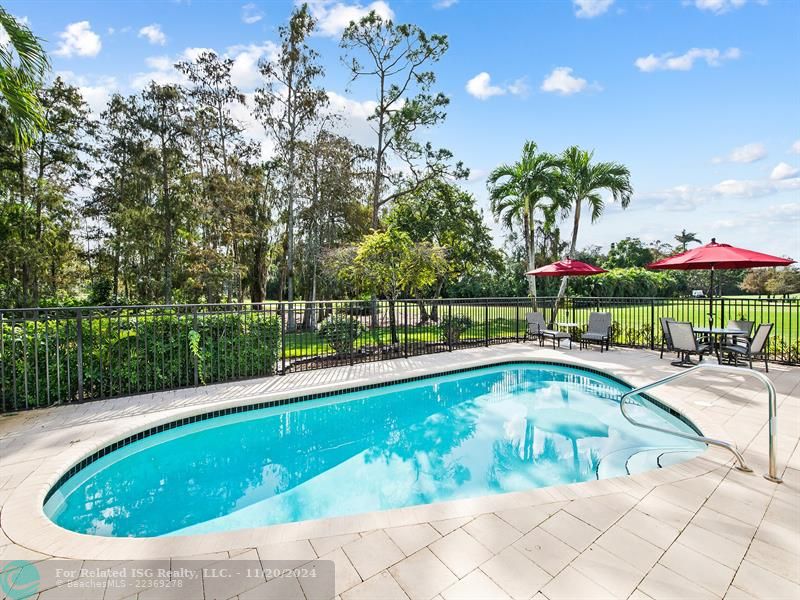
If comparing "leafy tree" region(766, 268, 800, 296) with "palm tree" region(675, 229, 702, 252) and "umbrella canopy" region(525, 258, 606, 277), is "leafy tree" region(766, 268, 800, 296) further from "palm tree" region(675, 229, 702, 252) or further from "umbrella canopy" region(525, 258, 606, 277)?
"umbrella canopy" region(525, 258, 606, 277)

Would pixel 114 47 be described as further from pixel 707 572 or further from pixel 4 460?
pixel 707 572

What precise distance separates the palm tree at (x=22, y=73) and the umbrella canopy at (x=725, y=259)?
9.45 meters

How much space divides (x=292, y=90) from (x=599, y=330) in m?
12.6

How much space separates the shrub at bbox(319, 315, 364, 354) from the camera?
25.4ft

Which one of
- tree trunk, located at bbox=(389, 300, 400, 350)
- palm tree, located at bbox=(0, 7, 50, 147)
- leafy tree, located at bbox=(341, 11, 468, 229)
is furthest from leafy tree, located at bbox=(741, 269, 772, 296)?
palm tree, located at bbox=(0, 7, 50, 147)

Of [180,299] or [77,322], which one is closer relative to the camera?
[77,322]

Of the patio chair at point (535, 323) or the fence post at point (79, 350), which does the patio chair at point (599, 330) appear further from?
the fence post at point (79, 350)

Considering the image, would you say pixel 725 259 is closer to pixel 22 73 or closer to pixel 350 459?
pixel 350 459

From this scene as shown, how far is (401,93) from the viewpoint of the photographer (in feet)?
42.2

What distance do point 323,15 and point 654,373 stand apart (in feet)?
46.8

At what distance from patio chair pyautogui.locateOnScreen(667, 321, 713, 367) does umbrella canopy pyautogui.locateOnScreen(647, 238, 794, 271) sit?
1073 millimetres

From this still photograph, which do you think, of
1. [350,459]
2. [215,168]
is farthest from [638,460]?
[215,168]

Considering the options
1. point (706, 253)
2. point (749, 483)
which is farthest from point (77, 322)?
point (706, 253)

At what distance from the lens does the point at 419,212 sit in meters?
14.9
